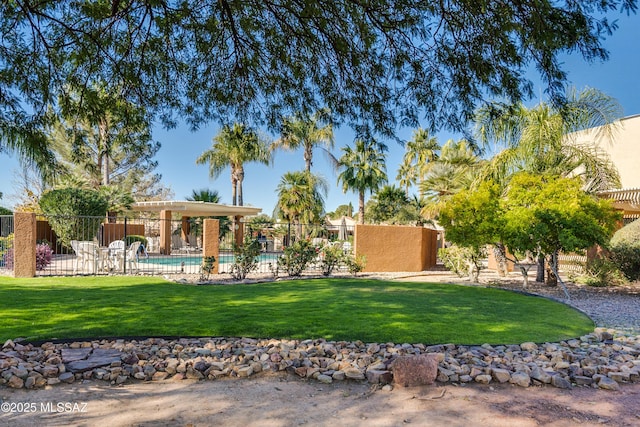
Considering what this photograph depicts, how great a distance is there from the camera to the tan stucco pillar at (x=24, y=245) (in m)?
11.8

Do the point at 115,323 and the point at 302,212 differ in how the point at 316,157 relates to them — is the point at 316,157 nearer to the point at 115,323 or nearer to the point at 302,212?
the point at 302,212

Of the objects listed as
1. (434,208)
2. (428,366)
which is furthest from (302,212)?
(428,366)

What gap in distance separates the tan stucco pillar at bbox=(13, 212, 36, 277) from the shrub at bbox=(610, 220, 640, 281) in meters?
16.1

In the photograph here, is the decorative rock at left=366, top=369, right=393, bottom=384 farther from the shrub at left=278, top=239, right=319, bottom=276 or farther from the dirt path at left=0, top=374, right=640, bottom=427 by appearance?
the shrub at left=278, top=239, right=319, bottom=276

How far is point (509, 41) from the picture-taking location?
5.31 m

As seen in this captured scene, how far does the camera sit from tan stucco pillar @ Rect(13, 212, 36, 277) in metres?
11.8

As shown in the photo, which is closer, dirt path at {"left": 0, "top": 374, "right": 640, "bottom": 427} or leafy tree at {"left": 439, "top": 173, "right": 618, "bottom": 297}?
dirt path at {"left": 0, "top": 374, "right": 640, "bottom": 427}

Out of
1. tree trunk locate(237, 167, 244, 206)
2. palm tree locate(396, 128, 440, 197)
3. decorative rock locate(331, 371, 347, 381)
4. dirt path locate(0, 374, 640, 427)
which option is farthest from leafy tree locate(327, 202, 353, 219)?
dirt path locate(0, 374, 640, 427)

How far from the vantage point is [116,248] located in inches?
587

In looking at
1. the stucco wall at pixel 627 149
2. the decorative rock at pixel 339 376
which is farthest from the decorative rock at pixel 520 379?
the stucco wall at pixel 627 149

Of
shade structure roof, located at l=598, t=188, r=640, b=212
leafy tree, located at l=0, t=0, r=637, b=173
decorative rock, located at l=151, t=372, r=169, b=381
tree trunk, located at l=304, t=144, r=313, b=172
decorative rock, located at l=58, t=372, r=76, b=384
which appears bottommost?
decorative rock, located at l=151, t=372, r=169, b=381

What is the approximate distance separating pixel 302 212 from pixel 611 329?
24.2 metres

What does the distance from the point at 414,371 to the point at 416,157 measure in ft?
109

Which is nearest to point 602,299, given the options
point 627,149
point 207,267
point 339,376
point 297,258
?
point 297,258
